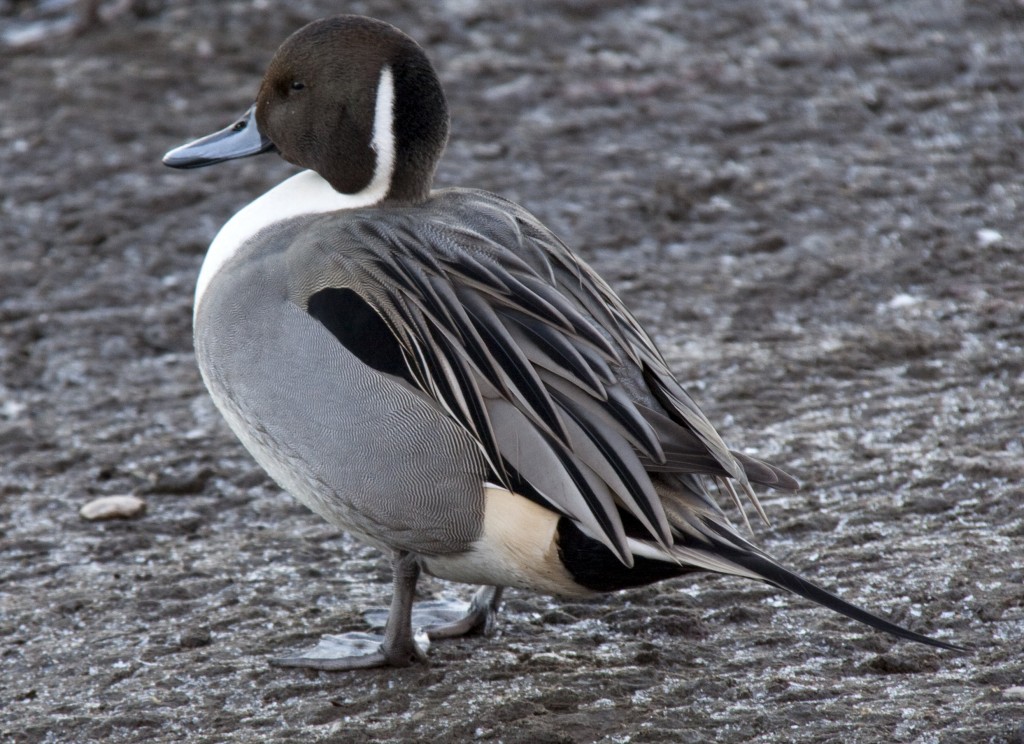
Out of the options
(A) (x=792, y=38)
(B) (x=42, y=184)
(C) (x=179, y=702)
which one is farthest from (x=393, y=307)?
(A) (x=792, y=38)

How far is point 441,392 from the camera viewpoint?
108 inches

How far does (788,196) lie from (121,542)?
2.90 m

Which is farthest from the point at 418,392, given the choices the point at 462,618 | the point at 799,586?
the point at 799,586

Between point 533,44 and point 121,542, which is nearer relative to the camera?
point 121,542

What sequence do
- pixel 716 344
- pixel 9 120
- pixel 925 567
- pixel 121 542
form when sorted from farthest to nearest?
pixel 9 120 → pixel 716 344 → pixel 121 542 → pixel 925 567

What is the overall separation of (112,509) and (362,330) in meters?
1.26

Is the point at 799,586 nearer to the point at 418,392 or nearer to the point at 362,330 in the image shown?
the point at 418,392

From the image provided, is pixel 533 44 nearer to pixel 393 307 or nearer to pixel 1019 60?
pixel 1019 60

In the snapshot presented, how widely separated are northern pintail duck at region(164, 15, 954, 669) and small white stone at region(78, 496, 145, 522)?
82 centimetres

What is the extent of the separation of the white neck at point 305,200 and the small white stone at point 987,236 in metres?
2.52

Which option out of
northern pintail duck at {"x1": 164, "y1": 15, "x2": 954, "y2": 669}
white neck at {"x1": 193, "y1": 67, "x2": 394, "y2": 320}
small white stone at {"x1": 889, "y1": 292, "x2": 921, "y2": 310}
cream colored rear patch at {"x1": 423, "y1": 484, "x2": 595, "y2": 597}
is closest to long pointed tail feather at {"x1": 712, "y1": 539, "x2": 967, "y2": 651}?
northern pintail duck at {"x1": 164, "y1": 15, "x2": 954, "y2": 669}

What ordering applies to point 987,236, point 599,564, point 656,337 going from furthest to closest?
point 987,236 < point 656,337 < point 599,564

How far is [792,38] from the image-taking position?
6.48 meters

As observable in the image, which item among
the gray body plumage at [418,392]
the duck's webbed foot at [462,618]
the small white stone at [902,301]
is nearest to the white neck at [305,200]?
the gray body plumage at [418,392]
